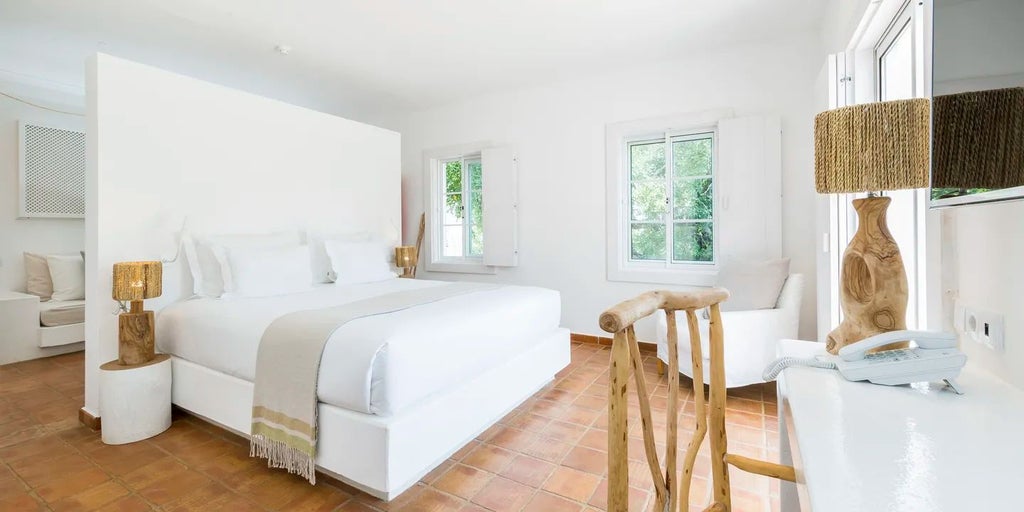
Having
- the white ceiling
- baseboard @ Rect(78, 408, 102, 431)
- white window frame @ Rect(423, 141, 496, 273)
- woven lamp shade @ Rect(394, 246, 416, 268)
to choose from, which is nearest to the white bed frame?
baseboard @ Rect(78, 408, 102, 431)

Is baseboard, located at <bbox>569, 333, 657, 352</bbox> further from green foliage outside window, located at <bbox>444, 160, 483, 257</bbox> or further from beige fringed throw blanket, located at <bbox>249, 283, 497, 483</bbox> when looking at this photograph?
beige fringed throw blanket, located at <bbox>249, 283, 497, 483</bbox>

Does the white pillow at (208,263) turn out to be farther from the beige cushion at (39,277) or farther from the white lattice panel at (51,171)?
the white lattice panel at (51,171)

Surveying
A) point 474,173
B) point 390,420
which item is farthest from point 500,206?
point 390,420

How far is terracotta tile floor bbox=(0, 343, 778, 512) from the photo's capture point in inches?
70.1

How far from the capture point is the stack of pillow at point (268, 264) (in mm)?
2852

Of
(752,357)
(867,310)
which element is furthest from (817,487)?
(752,357)

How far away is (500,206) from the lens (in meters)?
4.74

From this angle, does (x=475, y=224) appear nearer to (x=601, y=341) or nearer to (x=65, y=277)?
(x=601, y=341)

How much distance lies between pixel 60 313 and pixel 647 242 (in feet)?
17.9

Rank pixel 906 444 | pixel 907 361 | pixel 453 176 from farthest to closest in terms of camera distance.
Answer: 1. pixel 453 176
2. pixel 907 361
3. pixel 906 444

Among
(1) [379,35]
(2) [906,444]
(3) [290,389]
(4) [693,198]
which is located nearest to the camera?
(2) [906,444]

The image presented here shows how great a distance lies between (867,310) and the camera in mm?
1053

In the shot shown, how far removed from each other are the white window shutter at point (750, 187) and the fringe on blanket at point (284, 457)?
10.9ft

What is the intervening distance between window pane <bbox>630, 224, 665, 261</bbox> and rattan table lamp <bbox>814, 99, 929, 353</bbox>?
2.98m
